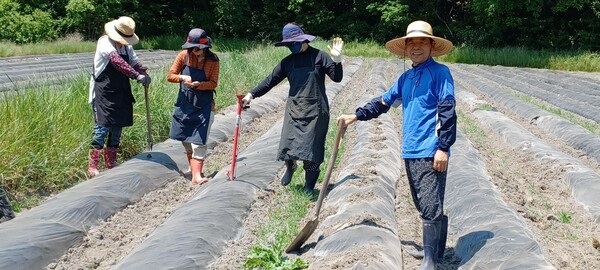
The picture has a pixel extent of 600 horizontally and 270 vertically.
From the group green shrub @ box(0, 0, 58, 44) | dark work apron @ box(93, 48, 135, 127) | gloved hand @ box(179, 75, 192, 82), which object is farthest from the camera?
green shrub @ box(0, 0, 58, 44)

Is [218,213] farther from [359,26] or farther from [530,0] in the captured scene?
[359,26]

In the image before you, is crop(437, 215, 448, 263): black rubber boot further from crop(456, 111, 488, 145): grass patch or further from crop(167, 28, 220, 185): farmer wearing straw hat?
crop(456, 111, 488, 145): grass patch

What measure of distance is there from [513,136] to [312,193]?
3733mm

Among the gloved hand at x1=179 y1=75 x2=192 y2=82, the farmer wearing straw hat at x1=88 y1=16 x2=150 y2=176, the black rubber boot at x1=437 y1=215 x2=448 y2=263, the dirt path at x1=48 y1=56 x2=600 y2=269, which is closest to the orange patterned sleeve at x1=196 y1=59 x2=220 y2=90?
the gloved hand at x1=179 y1=75 x2=192 y2=82

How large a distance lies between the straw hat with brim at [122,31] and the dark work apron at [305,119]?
156 cm

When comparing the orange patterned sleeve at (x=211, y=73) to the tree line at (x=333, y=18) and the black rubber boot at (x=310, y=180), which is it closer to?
the black rubber boot at (x=310, y=180)

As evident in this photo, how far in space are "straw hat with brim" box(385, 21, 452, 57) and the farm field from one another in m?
1.10

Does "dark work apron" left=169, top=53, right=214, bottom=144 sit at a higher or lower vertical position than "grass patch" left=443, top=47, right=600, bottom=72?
higher

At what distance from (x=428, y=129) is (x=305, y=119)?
1.57 metres

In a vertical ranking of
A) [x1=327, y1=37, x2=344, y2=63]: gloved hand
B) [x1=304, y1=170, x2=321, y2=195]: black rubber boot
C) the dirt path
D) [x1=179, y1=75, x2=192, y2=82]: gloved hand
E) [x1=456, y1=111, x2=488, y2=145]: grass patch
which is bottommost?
[x1=456, y1=111, x2=488, y2=145]: grass patch

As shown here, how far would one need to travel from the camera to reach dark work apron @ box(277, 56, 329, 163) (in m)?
5.03

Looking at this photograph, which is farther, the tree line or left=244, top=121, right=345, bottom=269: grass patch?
the tree line

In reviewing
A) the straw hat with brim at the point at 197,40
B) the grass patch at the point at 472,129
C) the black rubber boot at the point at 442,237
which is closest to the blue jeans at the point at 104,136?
the straw hat with brim at the point at 197,40

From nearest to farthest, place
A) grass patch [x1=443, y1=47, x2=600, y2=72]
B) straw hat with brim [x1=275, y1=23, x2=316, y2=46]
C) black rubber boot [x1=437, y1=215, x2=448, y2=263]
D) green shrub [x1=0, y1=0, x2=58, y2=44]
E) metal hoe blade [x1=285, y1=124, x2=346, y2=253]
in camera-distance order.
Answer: black rubber boot [x1=437, y1=215, x2=448, y2=263] → metal hoe blade [x1=285, y1=124, x2=346, y2=253] → straw hat with brim [x1=275, y1=23, x2=316, y2=46] → grass patch [x1=443, y1=47, x2=600, y2=72] → green shrub [x1=0, y1=0, x2=58, y2=44]
